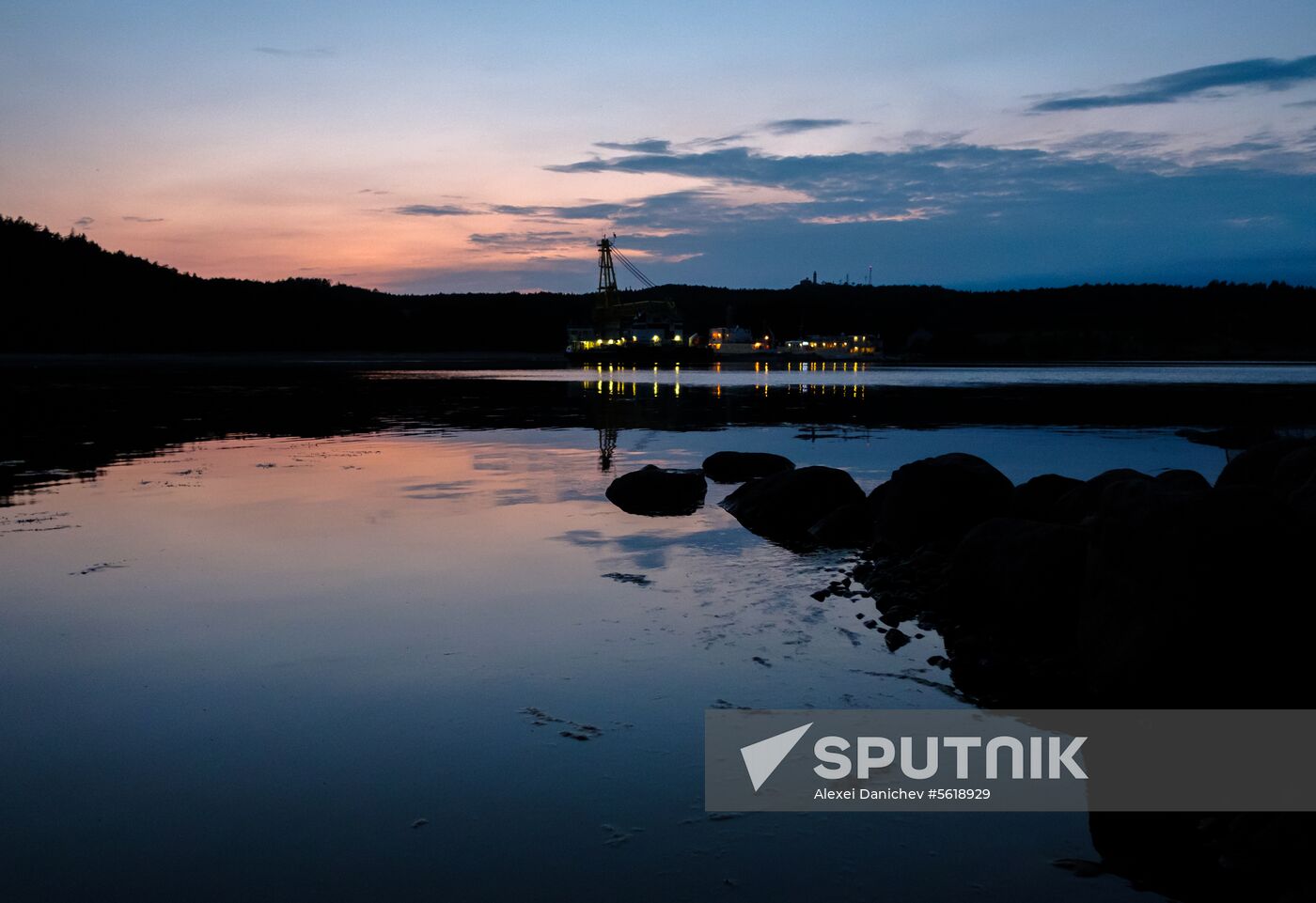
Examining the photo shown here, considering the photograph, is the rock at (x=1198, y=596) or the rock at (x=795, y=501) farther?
the rock at (x=795, y=501)

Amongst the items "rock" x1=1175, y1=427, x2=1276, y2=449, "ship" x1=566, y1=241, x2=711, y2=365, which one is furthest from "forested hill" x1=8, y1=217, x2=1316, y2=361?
"rock" x1=1175, y1=427, x2=1276, y2=449

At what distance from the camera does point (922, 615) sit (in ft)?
35.0

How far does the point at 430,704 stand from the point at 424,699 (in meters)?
0.12

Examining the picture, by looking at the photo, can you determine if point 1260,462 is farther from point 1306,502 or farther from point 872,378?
point 872,378

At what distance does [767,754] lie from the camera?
23.5 ft

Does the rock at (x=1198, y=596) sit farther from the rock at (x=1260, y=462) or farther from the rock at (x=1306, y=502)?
the rock at (x=1260, y=462)

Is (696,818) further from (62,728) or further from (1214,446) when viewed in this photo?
(1214,446)

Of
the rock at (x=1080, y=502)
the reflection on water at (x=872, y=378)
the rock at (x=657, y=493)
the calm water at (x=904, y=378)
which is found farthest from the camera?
the calm water at (x=904, y=378)

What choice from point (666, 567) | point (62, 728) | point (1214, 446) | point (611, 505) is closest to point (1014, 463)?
point (1214, 446)

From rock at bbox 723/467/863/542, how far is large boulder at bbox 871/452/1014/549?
1.66 meters

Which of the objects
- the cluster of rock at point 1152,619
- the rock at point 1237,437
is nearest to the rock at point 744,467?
the cluster of rock at point 1152,619

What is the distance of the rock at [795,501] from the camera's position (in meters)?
15.9

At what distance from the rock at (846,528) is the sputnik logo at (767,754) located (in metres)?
7.55

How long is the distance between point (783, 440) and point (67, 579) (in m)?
23.1
